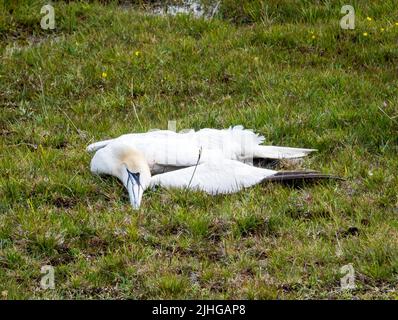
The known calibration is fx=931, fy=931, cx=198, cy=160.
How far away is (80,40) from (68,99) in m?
1.38

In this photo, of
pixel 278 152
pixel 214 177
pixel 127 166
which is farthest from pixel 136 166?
pixel 278 152

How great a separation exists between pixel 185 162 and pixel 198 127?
1165mm

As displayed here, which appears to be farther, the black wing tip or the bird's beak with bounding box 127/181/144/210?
the black wing tip

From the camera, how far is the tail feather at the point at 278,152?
6973 mm

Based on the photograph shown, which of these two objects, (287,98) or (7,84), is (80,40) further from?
(287,98)

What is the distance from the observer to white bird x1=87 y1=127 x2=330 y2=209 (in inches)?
250

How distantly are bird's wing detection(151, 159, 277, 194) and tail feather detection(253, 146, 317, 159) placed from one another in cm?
47

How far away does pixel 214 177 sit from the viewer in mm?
6398

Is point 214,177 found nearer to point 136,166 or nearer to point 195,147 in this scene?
point 195,147

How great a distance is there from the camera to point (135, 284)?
17.3 feet

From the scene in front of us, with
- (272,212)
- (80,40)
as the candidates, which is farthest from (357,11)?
(272,212)

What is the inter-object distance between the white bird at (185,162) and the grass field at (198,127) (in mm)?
94

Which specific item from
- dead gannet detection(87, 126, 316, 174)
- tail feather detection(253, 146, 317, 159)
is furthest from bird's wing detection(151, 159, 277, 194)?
tail feather detection(253, 146, 317, 159)

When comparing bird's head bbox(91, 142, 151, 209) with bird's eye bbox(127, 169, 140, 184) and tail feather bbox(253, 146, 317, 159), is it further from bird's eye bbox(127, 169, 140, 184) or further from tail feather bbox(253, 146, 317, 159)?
tail feather bbox(253, 146, 317, 159)
